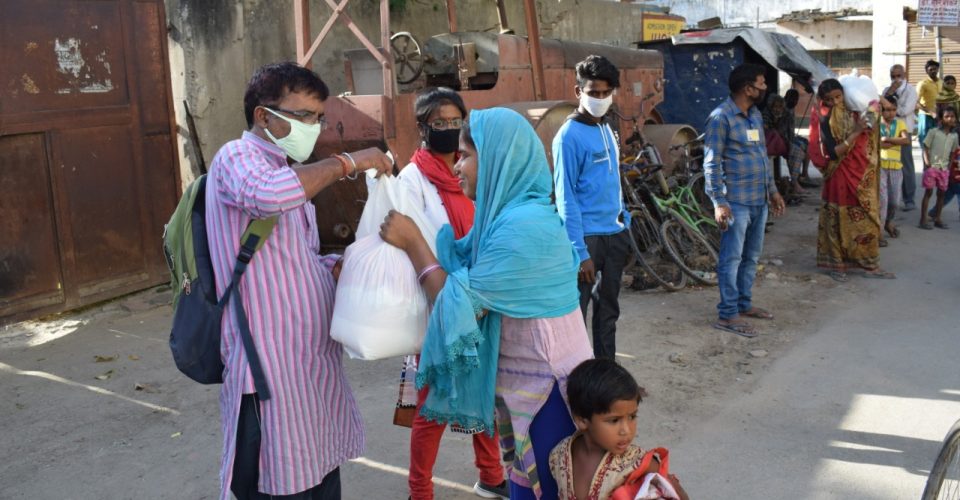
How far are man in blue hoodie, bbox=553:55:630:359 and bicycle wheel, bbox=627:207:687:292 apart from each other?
8.10 ft

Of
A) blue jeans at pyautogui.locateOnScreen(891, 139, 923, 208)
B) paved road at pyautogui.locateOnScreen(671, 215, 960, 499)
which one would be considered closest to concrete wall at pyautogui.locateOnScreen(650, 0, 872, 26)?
blue jeans at pyautogui.locateOnScreen(891, 139, 923, 208)

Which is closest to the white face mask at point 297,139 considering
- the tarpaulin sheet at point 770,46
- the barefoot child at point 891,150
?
the barefoot child at point 891,150

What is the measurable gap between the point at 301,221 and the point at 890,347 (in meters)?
4.40

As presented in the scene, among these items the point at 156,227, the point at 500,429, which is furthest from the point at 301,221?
the point at 156,227

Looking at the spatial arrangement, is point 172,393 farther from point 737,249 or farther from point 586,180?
point 737,249

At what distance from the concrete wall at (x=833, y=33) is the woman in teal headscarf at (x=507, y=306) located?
2319cm

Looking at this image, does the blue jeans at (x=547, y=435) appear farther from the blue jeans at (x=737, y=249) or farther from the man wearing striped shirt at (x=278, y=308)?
the blue jeans at (x=737, y=249)

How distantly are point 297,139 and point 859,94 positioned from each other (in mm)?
5754

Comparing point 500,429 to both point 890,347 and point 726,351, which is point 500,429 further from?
point 890,347

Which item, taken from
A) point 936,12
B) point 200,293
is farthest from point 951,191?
point 200,293

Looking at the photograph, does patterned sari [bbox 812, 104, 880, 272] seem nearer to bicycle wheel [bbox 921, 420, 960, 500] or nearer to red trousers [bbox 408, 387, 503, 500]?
bicycle wheel [bbox 921, 420, 960, 500]

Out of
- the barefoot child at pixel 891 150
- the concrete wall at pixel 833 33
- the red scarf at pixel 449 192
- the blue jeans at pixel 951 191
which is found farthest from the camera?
the concrete wall at pixel 833 33

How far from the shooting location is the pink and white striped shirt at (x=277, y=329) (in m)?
2.36

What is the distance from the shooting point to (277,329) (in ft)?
7.88
